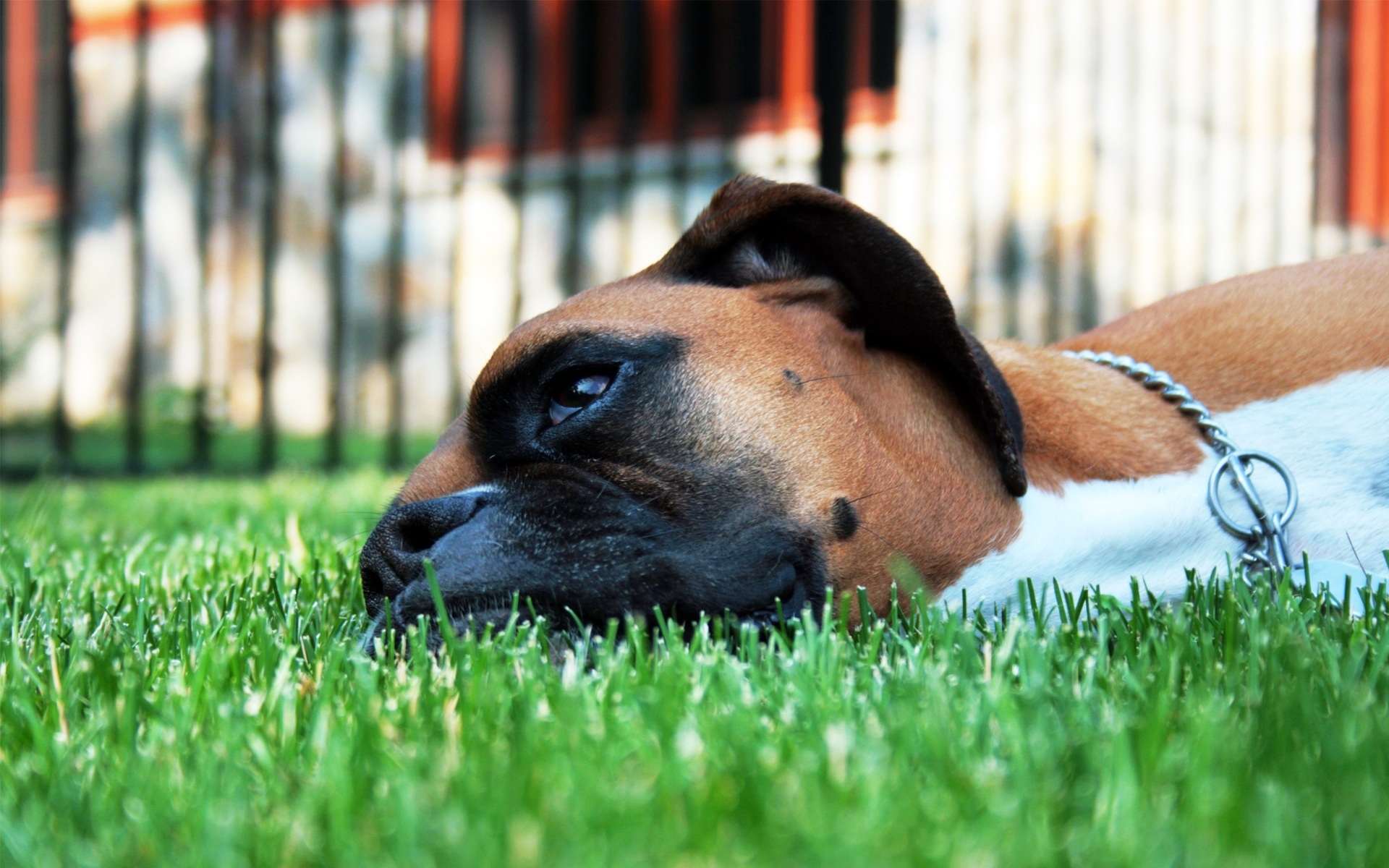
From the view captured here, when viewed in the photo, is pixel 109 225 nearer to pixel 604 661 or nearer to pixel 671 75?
pixel 671 75

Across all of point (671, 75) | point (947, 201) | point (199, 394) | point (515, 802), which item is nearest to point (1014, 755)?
point (515, 802)

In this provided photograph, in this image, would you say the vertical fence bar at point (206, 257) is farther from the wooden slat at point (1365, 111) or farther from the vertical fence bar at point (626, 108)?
the wooden slat at point (1365, 111)

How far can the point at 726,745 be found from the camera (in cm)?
132

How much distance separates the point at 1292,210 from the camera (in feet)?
26.2

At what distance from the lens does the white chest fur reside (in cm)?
226

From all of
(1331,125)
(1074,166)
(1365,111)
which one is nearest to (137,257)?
(1074,166)

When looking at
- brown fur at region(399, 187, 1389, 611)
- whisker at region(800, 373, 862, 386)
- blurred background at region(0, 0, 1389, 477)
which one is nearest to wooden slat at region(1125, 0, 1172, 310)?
blurred background at region(0, 0, 1389, 477)

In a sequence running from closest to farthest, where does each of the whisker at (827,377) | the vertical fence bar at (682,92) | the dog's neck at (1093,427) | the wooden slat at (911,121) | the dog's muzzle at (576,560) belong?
the dog's muzzle at (576,560), the whisker at (827,377), the dog's neck at (1093,427), the vertical fence bar at (682,92), the wooden slat at (911,121)

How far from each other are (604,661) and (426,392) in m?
8.25

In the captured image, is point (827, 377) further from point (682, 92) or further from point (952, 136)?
point (952, 136)

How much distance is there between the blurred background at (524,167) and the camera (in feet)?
24.5

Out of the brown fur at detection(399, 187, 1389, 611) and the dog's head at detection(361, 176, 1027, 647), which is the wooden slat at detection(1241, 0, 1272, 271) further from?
the dog's head at detection(361, 176, 1027, 647)

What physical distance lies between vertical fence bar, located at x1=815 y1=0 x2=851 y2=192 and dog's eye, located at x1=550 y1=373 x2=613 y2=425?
4390 mm

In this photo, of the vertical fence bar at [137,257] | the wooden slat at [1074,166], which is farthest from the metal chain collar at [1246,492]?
the vertical fence bar at [137,257]
